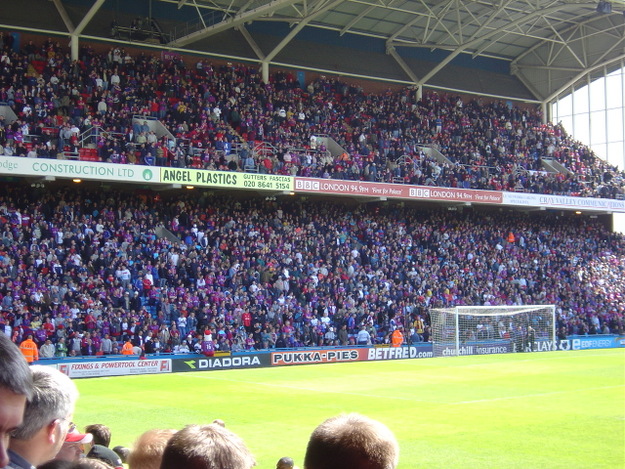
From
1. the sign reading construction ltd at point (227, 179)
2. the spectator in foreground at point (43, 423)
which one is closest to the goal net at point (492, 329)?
the sign reading construction ltd at point (227, 179)

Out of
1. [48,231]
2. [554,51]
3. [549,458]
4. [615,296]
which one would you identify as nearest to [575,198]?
[615,296]

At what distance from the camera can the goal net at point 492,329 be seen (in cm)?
3609

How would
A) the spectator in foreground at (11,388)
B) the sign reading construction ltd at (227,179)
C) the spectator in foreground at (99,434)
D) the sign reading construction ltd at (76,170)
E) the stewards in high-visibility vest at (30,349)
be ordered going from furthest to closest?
the sign reading construction ltd at (227,179) → the sign reading construction ltd at (76,170) → the stewards in high-visibility vest at (30,349) → the spectator in foreground at (99,434) → the spectator in foreground at (11,388)

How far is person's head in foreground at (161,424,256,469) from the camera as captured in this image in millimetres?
2674

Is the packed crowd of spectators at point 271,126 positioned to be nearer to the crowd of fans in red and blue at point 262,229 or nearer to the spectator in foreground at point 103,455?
A: the crowd of fans in red and blue at point 262,229

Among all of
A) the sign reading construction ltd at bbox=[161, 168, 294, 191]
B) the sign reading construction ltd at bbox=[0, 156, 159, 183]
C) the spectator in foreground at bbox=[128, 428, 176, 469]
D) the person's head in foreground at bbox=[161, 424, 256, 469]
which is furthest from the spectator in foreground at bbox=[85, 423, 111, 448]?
the sign reading construction ltd at bbox=[161, 168, 294, 191]

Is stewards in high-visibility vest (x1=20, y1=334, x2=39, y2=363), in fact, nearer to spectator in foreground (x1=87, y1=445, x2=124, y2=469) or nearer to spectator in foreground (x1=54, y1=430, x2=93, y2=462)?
spectator in foreground (x1=87, y1=445, x2=124, y2=469)

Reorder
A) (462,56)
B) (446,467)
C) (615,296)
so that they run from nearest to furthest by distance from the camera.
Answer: (446,467) → (615,296) → (462,56)

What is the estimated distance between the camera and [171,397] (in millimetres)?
20906

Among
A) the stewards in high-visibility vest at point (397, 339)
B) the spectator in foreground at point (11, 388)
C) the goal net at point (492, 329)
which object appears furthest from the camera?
the goal net at point (492, 329)

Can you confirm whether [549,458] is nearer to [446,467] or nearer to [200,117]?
[446,467]

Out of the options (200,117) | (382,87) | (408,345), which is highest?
(382,87)

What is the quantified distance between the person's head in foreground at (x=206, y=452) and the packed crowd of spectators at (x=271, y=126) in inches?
1135

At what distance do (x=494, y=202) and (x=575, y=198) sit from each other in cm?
615
